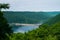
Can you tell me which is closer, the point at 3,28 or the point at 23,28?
the point at 3,28

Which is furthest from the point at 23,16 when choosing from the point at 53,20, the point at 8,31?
the point at 8,31

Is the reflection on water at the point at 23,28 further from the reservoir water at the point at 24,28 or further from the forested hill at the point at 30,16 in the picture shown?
the forested hill at the point at 30,16

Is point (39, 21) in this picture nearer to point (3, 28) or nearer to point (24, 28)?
point (24, 28)

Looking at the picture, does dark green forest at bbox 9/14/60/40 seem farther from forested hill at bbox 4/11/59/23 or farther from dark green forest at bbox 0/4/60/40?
forested hill at bbox 4/11/59/23

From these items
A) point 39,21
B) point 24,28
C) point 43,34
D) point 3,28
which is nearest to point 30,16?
point 39,21

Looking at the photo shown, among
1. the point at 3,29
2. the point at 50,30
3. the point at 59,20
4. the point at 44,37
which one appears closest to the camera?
the point at 3,29

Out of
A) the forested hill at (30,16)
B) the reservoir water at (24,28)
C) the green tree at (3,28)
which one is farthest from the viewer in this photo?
the forested hill at (30,16)

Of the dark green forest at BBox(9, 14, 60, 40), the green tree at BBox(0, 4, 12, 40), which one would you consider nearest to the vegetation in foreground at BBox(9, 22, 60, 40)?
the dark green forest at BBox(9, 14, 60, 40)

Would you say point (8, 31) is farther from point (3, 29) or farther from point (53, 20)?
point (53, 20)

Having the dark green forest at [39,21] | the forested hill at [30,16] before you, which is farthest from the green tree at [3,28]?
the forested hill at [30,16]

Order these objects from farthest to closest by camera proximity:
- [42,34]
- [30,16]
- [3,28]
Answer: [30,16], [42,34], [3,28]

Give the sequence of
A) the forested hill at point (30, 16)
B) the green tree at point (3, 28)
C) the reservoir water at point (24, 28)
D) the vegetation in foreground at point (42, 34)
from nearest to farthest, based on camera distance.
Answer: the green tree at point (3, 28) → the vegetation in foreground at point (42, 34) → the reservoir water at point (24, 28) → the forested hill at point (30, 16)
